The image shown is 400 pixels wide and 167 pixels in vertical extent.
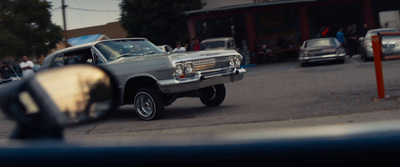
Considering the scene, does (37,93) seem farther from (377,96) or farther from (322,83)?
(322,83)

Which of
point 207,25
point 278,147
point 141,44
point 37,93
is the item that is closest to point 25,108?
point 37,93

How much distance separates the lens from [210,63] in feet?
26.9

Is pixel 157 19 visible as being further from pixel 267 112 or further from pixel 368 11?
pixel 267 112

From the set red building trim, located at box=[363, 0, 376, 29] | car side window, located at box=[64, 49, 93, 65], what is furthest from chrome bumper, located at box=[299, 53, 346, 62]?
car side window, located at box=[64, 49, 93, 65]

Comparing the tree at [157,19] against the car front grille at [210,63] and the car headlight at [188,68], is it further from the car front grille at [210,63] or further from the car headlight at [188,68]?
the car headlight at [188,68]

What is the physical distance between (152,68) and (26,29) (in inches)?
478

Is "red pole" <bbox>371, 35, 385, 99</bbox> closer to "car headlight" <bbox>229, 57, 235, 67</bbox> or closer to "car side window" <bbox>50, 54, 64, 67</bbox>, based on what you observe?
"car headlight" <bbox>229, 57, 235, 67</bbox>

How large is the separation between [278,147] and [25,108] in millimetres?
845

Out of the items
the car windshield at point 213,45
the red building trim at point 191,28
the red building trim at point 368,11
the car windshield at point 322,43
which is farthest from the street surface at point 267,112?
the red building trim at point 191,28

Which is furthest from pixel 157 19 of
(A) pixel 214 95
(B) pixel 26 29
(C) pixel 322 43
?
(A) pixel 214 95

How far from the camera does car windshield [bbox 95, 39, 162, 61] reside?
327 inches

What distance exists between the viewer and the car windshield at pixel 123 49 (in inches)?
327

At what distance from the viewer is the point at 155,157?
1452 mm

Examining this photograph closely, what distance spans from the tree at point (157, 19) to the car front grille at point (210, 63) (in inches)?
776
